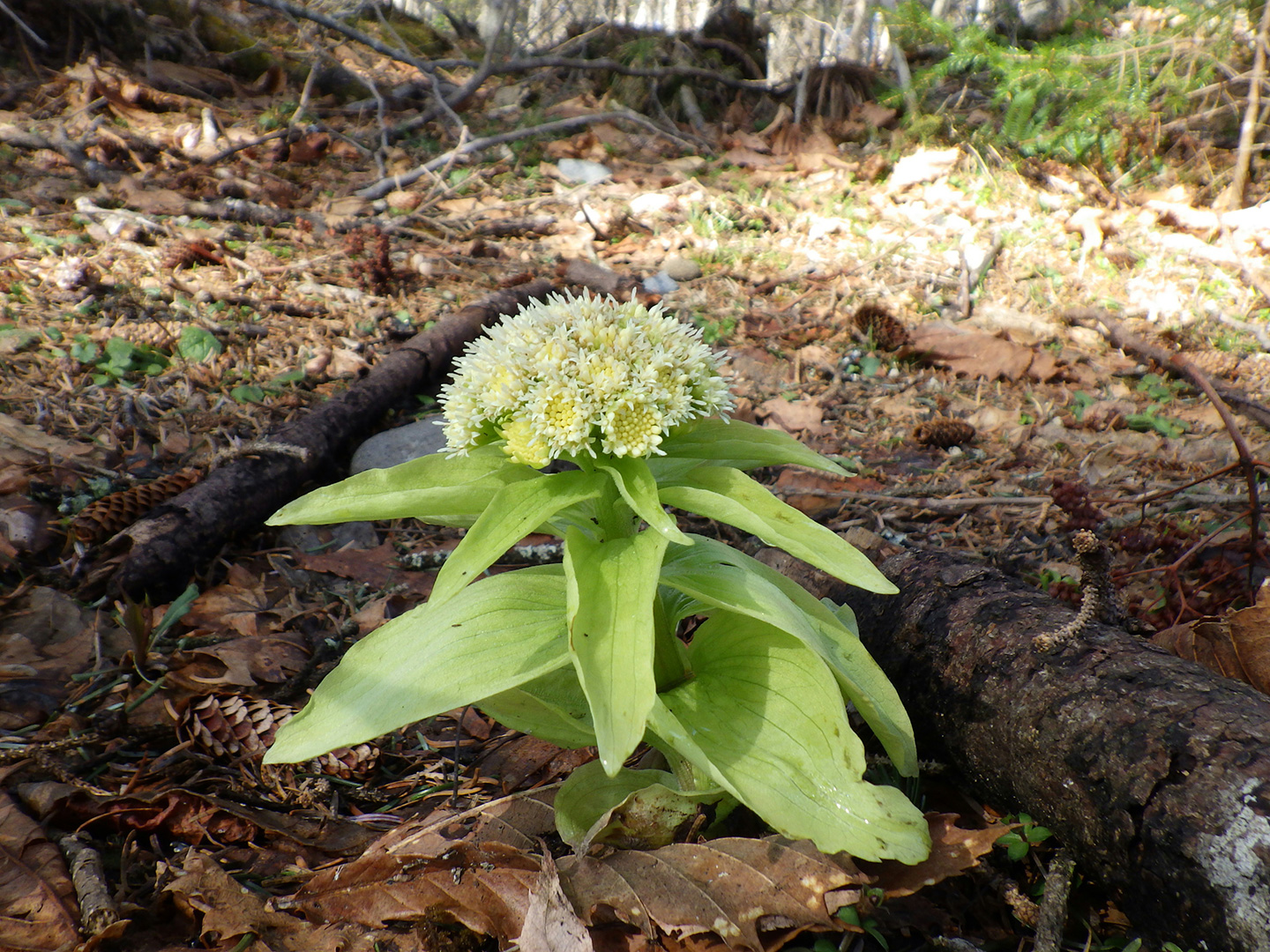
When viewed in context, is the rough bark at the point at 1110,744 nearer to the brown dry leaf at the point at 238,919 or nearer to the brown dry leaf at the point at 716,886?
the brown dry leaf at the point at 716,886

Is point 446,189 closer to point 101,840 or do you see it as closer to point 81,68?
point 81,68

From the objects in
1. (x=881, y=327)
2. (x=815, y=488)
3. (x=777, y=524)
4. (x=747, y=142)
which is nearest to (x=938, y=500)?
(x=815, y=488)

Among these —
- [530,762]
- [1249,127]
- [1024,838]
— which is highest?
[1249,127]

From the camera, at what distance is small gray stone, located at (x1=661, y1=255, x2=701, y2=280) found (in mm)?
5410

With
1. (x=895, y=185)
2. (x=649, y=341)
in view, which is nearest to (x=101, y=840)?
(x=649, y=341)

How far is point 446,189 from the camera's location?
6.35 metres

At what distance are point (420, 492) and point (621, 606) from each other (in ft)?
1.64

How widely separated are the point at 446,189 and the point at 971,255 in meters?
4.08

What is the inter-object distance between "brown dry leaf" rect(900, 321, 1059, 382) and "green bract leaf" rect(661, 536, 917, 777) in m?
2.99

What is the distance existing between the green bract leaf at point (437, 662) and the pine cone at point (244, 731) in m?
0.49

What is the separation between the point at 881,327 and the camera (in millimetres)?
4523

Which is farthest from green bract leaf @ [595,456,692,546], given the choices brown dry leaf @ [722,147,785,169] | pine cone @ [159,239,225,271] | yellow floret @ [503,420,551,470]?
brown dry leaf @ [722,147,785,169]

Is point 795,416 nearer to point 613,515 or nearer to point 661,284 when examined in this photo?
point 661,284

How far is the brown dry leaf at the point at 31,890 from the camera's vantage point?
1416mm
